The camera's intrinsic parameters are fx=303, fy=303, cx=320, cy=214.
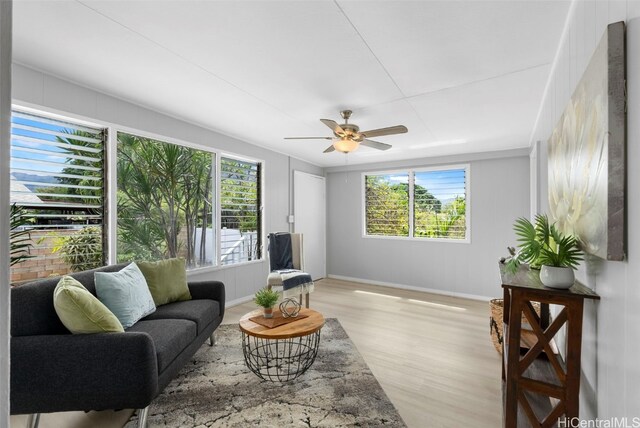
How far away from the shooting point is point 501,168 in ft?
15.1

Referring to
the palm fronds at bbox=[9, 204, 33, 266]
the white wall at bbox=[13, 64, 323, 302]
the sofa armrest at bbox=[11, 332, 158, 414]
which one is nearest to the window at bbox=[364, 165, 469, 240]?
the white wall at bbox=[13, 64, 323, 302]

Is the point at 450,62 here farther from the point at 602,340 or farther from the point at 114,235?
the point at 114,235

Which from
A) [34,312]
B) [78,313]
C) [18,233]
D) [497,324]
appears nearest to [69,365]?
[78,313]

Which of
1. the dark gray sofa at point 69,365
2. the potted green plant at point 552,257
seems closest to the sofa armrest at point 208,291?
the dark gray sofa at point 69,365

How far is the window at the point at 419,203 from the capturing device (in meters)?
4.98

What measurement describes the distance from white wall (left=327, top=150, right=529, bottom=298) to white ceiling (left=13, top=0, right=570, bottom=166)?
140 centimetres

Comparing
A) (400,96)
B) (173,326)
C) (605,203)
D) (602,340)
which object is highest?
(400,96)

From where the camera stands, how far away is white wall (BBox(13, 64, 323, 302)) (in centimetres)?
237

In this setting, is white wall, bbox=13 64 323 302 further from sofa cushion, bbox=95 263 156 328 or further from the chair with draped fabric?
sofa cushion, bbox=95 263 156 328

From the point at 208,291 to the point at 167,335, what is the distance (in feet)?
2.83

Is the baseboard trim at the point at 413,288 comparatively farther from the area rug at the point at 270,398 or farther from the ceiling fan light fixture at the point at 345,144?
the ceiling fan light fixture at the point at 345,144

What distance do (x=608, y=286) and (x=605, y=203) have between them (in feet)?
1.13

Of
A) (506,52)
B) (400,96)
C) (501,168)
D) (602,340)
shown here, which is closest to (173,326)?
(602,340)

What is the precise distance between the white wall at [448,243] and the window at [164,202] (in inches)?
114
